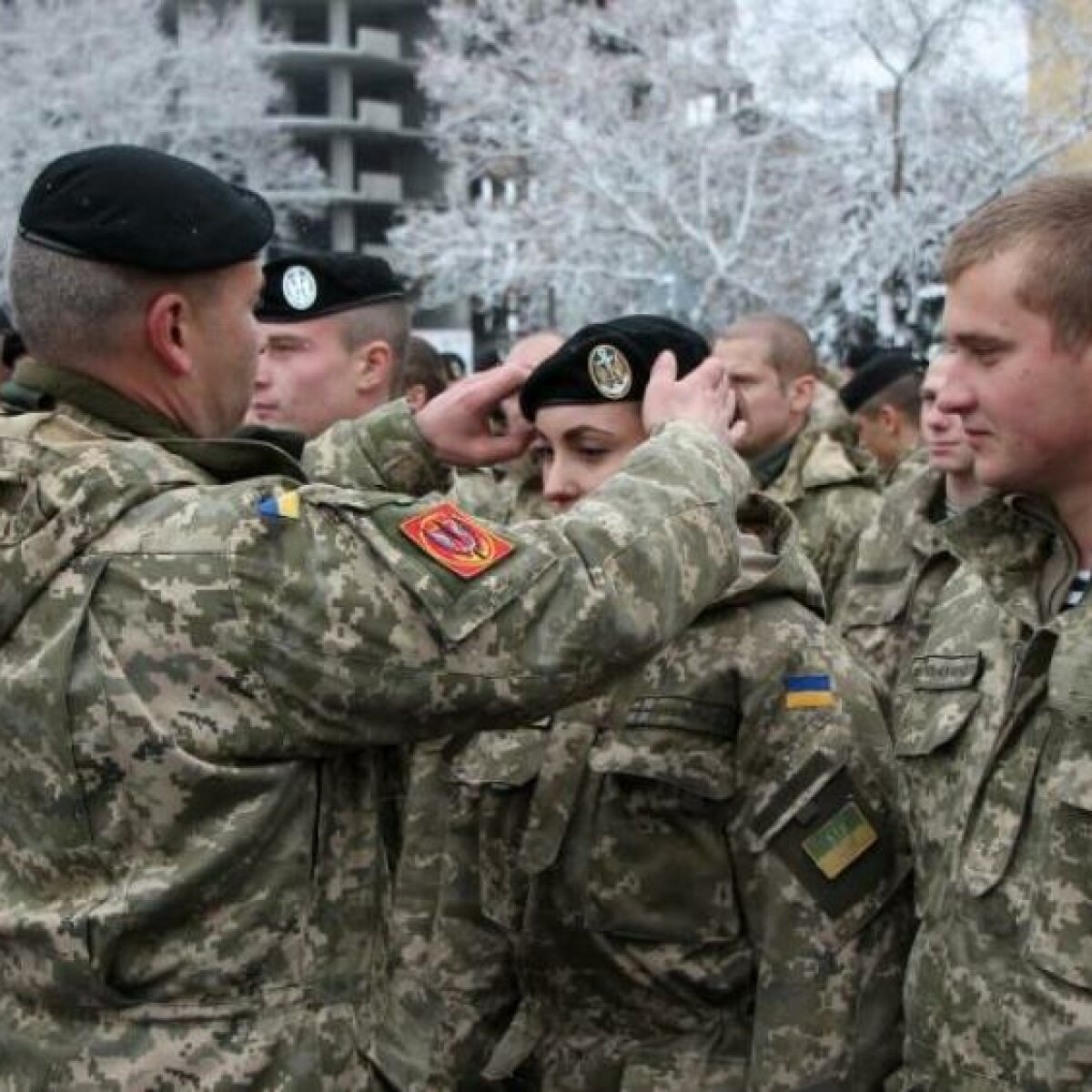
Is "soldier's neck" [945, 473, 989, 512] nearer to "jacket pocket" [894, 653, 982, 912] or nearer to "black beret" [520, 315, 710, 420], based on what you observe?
"black beret" [520, 315, 710, 420]

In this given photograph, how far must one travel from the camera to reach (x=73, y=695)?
2.10m

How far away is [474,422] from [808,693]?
83 cm

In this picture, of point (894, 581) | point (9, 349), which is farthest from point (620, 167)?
point (894, 581)

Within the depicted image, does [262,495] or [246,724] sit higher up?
[262,495]

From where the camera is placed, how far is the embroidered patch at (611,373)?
3.32 metres

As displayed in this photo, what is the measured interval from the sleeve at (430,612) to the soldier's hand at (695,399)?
0.39 m

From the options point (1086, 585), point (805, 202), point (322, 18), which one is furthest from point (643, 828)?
point (322, 18)

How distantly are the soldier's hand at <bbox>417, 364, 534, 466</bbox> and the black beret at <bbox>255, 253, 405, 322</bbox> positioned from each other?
60.9 inches

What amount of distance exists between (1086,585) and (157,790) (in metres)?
1.42

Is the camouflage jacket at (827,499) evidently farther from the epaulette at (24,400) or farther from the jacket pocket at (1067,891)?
the epaulette at (24,400)

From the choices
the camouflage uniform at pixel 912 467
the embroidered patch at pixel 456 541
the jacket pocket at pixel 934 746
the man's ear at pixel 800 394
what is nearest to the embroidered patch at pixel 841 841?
the jacket pocket at pixel 934 746

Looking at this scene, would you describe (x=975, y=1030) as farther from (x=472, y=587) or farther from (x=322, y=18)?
(x=322, y=18)

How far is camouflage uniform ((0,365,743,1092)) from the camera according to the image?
6.86ft

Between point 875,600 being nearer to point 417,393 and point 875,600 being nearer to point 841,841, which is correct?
point 841,841
